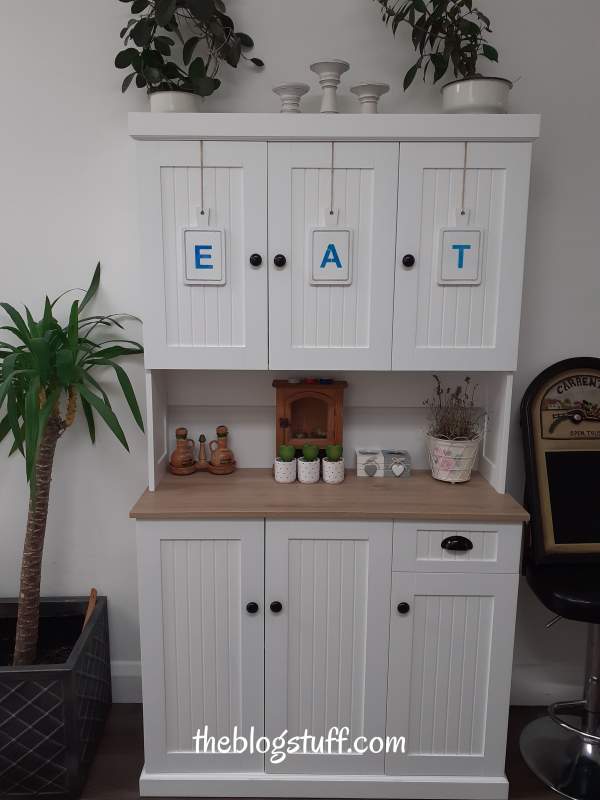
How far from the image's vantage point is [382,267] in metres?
1.89

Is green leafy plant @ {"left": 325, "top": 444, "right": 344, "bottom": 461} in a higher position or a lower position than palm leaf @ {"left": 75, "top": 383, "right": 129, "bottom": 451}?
lower

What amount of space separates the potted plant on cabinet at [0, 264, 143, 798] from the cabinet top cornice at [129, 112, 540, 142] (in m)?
0.64

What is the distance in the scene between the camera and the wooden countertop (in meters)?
Result: 1.87

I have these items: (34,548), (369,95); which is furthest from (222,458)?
(369,95)

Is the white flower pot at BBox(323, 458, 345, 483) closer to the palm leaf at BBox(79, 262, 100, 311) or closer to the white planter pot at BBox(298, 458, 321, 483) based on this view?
the white planter pot at BBox(298, 458, 321, 483)

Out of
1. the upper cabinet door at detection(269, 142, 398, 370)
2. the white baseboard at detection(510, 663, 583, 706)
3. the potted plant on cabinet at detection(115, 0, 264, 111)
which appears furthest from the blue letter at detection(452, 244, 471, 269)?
the white baseboard at detection(510, 663, 583, 706)

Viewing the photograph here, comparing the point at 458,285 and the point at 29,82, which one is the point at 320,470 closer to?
the point at 458,285

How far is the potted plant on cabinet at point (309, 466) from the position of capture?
2121 mm

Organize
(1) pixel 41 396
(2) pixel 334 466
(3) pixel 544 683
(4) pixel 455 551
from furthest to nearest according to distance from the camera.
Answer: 1. (3) pixel 544 683
2. (2) pixel 334 466
3. (1) pixel 41 396
4. (4) pixel 455 551

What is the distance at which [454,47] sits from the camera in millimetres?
1945

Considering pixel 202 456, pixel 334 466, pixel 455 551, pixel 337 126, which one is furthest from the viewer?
pixel 202 456

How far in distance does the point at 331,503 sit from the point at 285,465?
260 mm

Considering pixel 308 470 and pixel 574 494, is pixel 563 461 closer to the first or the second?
pixel 574 494

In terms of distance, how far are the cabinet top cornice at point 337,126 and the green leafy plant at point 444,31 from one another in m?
0.22
